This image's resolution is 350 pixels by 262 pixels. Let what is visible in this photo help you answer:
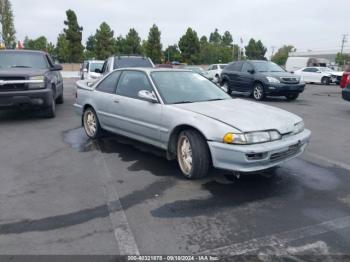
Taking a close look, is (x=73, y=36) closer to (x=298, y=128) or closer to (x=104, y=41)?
(x=104, y=41)

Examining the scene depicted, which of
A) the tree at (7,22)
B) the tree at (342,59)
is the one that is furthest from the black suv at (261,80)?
the tree at (342,59)

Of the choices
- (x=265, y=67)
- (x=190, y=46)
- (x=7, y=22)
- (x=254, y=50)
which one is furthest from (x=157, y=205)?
(x=254, y=50)

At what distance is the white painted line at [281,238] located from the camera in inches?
116

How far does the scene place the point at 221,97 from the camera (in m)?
5.60

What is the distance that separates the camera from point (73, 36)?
45344 mm

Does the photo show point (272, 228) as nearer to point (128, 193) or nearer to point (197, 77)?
point (128, 193)

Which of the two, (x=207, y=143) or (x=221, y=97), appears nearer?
(x=207, y=143)

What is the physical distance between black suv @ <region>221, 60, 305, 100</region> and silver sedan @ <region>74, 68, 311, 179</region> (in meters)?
7.76

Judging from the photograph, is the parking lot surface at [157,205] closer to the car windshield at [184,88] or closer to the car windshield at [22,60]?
the car windshield at [184,88]

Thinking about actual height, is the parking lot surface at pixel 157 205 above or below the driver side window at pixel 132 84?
→ below

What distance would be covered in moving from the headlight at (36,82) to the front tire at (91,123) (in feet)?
7.79

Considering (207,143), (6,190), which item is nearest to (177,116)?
(207,143)

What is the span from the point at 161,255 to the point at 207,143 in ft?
5.70

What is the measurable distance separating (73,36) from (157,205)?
45.4 m
